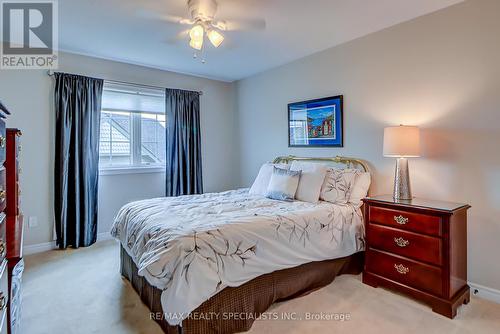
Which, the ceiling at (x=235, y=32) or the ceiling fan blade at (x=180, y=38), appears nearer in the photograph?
the ceiling at (x=235, y=32)

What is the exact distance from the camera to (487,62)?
2.25 metres

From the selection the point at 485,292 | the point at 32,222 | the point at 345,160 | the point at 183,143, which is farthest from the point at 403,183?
the point at 32,222

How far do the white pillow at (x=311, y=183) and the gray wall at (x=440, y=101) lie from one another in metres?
0.48

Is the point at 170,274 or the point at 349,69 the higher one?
the point at 349,69

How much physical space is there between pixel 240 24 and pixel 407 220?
2.27m

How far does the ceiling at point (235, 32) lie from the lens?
238 cm

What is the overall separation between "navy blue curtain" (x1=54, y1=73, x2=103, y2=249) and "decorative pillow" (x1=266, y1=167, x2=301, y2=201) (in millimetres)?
2242

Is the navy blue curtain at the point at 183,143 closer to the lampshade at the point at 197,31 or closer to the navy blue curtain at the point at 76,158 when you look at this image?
the navy blue curtain at the point at 76,158

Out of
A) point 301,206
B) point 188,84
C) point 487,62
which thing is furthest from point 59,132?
point 487,62

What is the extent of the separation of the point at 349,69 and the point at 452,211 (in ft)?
6.16

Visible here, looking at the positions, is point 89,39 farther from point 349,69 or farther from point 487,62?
point 487,62

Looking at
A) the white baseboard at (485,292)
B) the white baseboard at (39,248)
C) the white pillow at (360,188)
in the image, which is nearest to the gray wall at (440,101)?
the white baseboard at (485,292)

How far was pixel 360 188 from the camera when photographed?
2.93m

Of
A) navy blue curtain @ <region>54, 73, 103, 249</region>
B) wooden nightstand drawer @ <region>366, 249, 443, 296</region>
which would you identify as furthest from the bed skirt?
navy blue curtain @ <region>54, 73, 103, 249</region>
